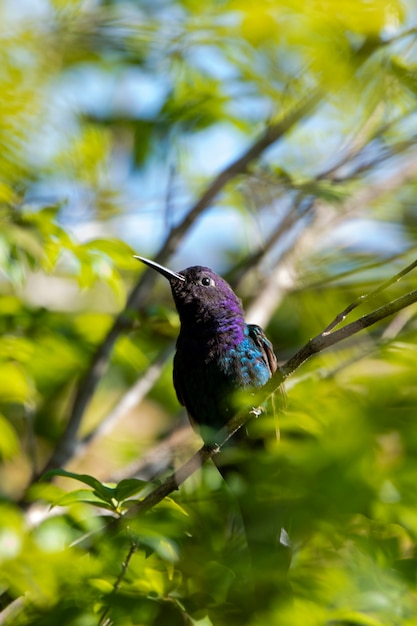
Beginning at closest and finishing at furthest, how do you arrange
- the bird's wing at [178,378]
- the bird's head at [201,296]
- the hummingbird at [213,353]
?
the hummingbird at [213,353] → the bird's wing at [178,378] → the bird's head at [201,296]

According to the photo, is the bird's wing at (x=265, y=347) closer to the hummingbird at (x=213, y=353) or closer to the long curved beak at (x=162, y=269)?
the hummingbird at (x=213, y=353)

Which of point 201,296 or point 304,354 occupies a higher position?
point 304,354

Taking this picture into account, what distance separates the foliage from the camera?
1925 mm

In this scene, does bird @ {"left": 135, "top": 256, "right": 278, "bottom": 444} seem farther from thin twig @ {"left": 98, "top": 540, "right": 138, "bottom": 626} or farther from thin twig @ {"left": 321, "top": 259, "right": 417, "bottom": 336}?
thin twig @ {"left": 98, "top": 540, "right": 138, "bottom": 626}

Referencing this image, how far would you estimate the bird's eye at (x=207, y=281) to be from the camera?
475 cm

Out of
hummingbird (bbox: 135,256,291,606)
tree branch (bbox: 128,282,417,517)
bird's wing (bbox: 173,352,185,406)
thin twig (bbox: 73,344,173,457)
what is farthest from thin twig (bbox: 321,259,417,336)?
thin twig (bbox: 73,344,173,457)

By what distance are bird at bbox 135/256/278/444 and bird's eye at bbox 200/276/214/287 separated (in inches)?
2.4

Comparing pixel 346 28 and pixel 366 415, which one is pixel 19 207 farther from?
pixel 366 415

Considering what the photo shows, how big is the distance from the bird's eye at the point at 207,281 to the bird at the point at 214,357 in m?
0.06

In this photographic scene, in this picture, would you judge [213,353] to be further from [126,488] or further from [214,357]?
[126,488]

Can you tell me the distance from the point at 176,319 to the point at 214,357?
0.31 metres

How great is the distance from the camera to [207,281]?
188 inches

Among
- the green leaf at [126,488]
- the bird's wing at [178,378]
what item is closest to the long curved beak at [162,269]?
the bird's wing at [178,378]

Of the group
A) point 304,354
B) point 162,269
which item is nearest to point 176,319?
point 162,269
